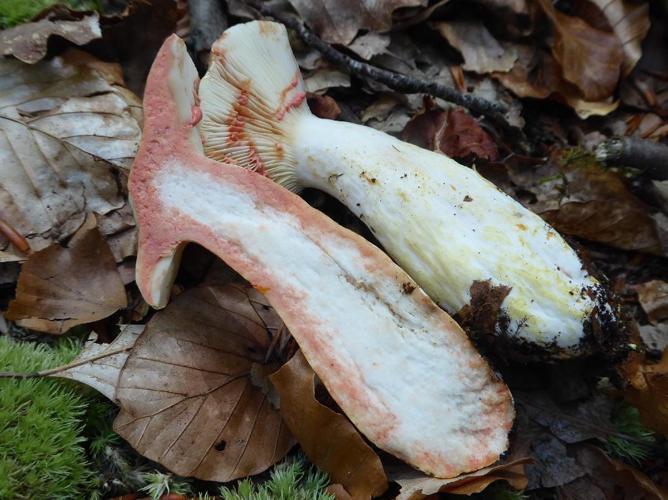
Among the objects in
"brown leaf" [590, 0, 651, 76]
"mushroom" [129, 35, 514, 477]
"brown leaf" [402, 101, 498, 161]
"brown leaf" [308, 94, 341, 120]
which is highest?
"brown leaf" [590, 0, 651, 76]

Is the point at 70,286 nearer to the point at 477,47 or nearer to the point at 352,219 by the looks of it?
→ the point at 352,219

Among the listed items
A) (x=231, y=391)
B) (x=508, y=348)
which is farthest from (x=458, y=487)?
(x=231, y=391)

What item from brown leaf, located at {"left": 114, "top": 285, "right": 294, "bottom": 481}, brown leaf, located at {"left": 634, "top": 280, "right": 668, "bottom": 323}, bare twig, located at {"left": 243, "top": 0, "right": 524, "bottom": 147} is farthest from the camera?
bare twig, located at {"left": 243, "top": 0, "right": 524, "bottom": 147}

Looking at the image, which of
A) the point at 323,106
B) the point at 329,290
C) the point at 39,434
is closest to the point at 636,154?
the point at 323,106

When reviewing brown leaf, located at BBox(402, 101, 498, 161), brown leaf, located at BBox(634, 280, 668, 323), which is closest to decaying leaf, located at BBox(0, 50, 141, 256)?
brown leaf, located at BBox(402, 101, 498, 161)

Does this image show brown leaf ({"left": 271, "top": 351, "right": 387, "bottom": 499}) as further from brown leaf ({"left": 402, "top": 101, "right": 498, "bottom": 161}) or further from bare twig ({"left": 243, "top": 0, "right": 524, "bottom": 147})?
bare twig ({"left": 243, "top": 0, "right": 524, "bottom": 147})

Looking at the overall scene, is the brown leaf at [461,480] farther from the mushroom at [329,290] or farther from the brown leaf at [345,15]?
the brown leaf at [345,15]

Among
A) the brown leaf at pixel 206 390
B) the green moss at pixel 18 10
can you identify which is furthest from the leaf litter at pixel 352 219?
the green moss at pixel 18 10
